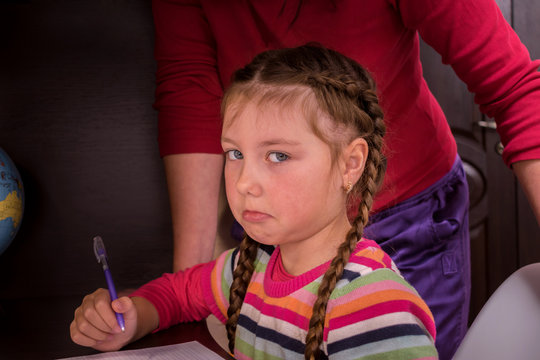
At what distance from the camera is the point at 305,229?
0.73 m

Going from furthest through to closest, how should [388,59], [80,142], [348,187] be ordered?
[80,142], [388,59], [348,187]

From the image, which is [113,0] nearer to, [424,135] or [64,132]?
[64,132]

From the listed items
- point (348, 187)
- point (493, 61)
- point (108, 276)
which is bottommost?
point (108, 276)

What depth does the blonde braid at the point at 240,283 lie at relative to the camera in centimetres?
85

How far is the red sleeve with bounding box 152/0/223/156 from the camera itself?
1.09 metres

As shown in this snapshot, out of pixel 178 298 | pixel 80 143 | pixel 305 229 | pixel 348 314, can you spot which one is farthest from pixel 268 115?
pixel 80 143

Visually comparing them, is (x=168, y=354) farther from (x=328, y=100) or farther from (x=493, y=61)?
(x=493, y=61)

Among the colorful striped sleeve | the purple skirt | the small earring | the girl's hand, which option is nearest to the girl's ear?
the small earring

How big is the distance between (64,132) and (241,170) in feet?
2.47

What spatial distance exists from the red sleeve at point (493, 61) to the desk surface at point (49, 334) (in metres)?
0.54

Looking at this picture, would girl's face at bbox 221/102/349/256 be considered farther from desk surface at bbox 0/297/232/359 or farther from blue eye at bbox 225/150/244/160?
desk surface at bbox 0/297/232/359

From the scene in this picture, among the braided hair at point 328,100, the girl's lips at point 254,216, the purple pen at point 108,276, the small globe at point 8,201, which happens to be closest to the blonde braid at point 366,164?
the braided hair at point 328,100

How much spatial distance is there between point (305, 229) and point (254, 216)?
0.07 meters

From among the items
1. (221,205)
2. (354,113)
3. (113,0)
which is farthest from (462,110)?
(354,113)
